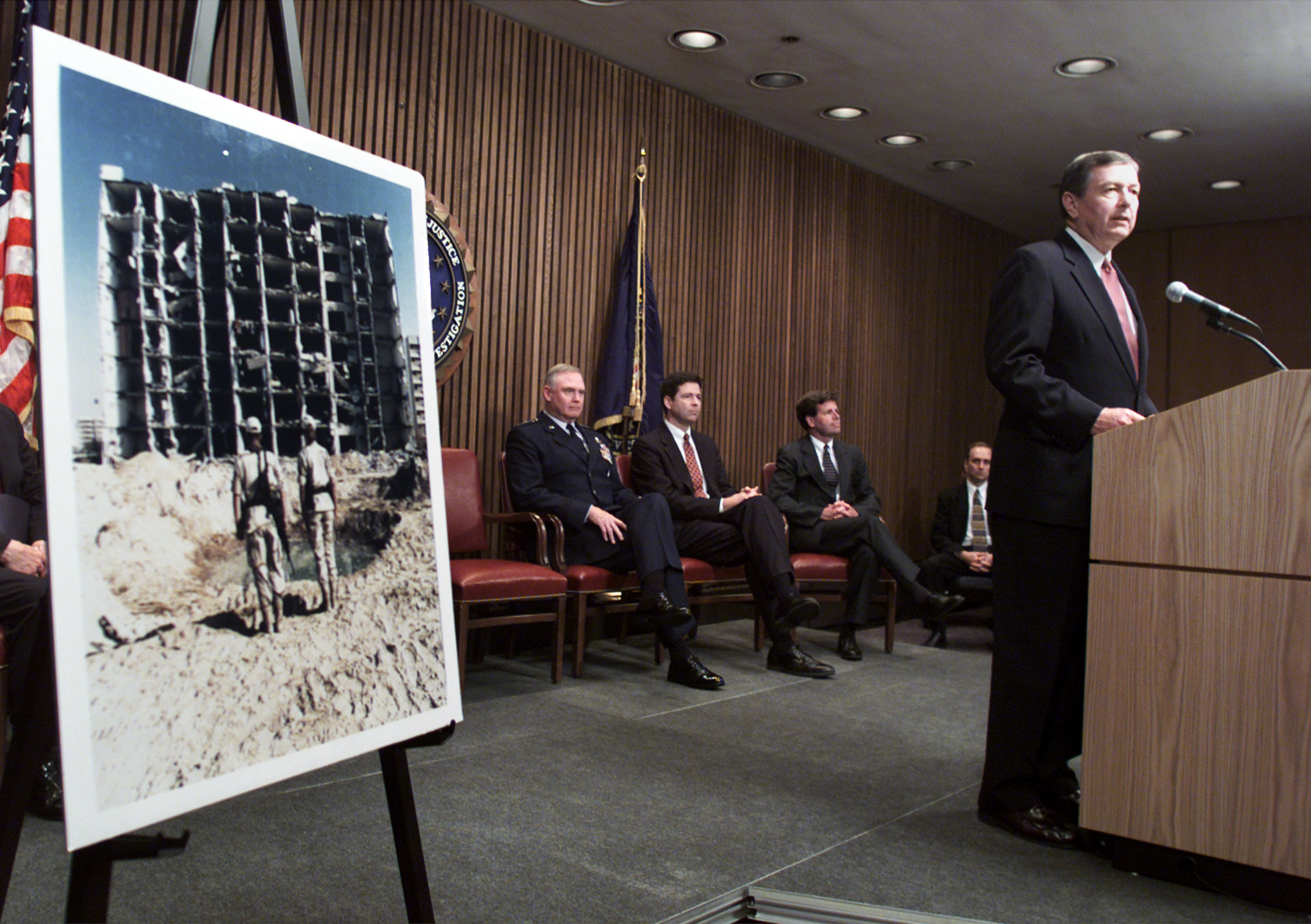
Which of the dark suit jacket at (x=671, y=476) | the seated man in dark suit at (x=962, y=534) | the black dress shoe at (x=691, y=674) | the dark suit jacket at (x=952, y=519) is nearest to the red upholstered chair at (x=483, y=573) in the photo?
the black dress shoe at (x=691, y=674)

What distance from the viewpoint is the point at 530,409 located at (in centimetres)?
489

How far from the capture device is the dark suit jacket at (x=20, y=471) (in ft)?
8.57

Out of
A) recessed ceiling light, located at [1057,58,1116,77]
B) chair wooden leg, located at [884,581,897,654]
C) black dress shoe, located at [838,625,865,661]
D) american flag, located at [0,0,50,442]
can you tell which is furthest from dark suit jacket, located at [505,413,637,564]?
recessed ceiling light, located at [1057,58,1116,77]

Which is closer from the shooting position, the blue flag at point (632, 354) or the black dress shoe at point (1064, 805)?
the black dress shoe at point (1064, 805)

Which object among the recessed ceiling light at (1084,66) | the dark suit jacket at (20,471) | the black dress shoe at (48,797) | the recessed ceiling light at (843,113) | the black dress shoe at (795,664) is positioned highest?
the recessed ceiling light at (1084,66)

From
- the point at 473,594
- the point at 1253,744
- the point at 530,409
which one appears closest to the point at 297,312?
the point at 1253,744

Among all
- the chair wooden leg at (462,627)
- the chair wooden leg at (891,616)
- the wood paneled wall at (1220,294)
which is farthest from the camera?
the wood paneled wall at (1220,294)

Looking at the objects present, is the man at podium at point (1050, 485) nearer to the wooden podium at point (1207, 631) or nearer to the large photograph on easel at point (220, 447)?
the wooden podium at point (1207, 631)

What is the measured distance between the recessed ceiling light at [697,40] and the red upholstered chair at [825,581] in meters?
2.15

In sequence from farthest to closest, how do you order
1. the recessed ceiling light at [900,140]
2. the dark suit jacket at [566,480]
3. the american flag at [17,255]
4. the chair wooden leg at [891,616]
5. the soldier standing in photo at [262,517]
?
1. the recessed ceiling light at [900,140]
2. the chair wooden leg at [891,616]
3. the dark suit jacket at [566,480]
4. the american flag at [17,255]
5. the soldier standing in photo at [262,517]

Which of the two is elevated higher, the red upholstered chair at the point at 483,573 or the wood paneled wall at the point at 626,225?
the wood paneled wall at the point at 626,225

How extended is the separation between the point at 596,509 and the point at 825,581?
1.42m

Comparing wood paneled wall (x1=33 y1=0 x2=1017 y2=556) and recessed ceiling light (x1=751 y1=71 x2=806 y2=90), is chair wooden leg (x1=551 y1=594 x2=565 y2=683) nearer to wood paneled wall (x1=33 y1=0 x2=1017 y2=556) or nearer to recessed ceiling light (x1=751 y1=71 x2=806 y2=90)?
wood paneled wall (x1=33 y1=0 x2=1017 y2=556)

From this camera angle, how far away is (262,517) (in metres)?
1.18
